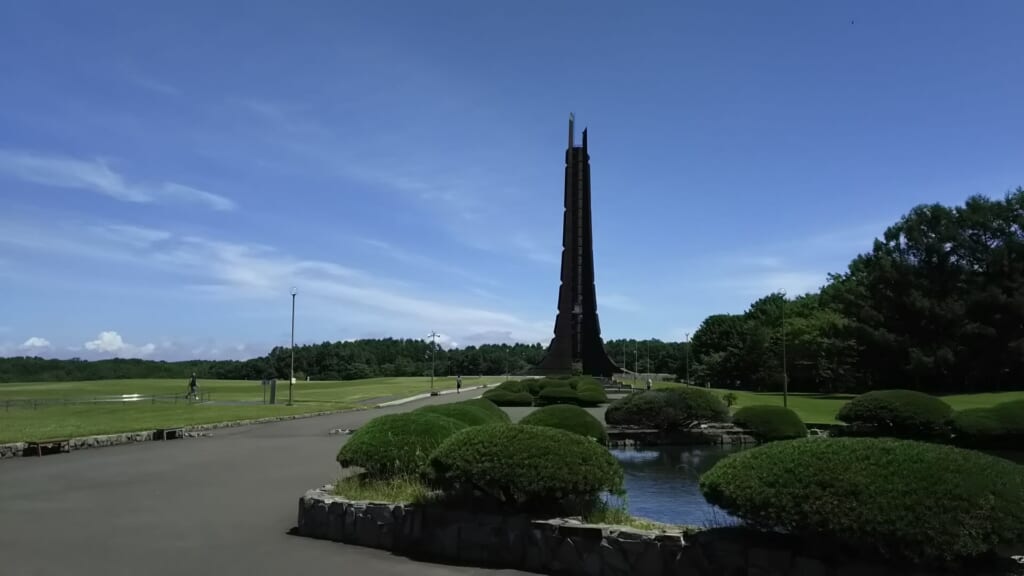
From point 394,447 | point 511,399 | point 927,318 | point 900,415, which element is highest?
point 927,318

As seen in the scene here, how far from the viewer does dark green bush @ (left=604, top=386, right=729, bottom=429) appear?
79.7 feet

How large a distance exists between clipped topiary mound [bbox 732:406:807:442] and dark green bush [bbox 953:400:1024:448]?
4659 mm

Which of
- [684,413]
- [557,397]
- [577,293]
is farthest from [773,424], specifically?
[577,293]

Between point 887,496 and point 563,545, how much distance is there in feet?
10.1

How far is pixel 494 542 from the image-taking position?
7617 mm

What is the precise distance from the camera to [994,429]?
71.2 ft

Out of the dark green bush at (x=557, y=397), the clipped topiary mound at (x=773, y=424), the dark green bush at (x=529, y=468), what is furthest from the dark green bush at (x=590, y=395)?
the dark green bush at (x=529, y=468)

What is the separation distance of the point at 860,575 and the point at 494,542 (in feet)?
11.9

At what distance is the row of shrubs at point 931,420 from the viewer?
71.3 ft

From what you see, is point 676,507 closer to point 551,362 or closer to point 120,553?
point 120,553

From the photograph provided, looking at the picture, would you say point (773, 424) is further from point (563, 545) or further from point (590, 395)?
point (563, 545)

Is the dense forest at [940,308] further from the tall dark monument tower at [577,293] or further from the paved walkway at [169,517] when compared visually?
the paved walkway at [169,517]

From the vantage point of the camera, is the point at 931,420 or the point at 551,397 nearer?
the point at 931,420

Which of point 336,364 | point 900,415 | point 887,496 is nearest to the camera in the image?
point 887,496
